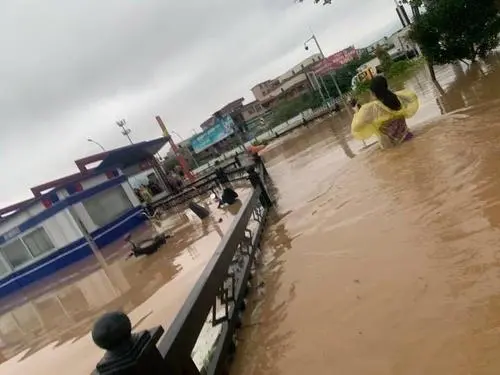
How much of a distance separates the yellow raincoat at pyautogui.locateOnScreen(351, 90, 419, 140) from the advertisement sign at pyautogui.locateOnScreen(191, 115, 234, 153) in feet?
106

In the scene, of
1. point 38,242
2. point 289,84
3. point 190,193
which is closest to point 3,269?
point 38,242

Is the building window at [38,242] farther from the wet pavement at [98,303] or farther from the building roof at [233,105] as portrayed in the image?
the building roof at [233,105]

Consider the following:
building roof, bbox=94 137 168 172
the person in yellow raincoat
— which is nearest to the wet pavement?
the person in yellow raincoat

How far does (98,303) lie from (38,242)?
15.2 metres

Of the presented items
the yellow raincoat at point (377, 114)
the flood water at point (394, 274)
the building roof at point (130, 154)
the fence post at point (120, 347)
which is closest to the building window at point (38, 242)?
the building roof at point (130, 154)

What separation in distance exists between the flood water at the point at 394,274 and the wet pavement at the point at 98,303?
1072mm

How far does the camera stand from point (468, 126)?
321 inches

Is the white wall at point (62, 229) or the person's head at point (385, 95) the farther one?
the white wall at point (62, 229)

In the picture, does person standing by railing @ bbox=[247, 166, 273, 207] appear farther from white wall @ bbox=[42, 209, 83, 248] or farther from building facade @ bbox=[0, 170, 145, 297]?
white wall @ bbox=[42, 209, 83, 248]

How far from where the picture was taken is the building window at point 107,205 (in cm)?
2508

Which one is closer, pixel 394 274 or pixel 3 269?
pixel 394 274

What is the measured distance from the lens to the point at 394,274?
412 centimetres

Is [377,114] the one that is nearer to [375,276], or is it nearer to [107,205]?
[375,276]

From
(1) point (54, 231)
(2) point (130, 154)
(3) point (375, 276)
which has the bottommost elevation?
(3) point (375, 276)
